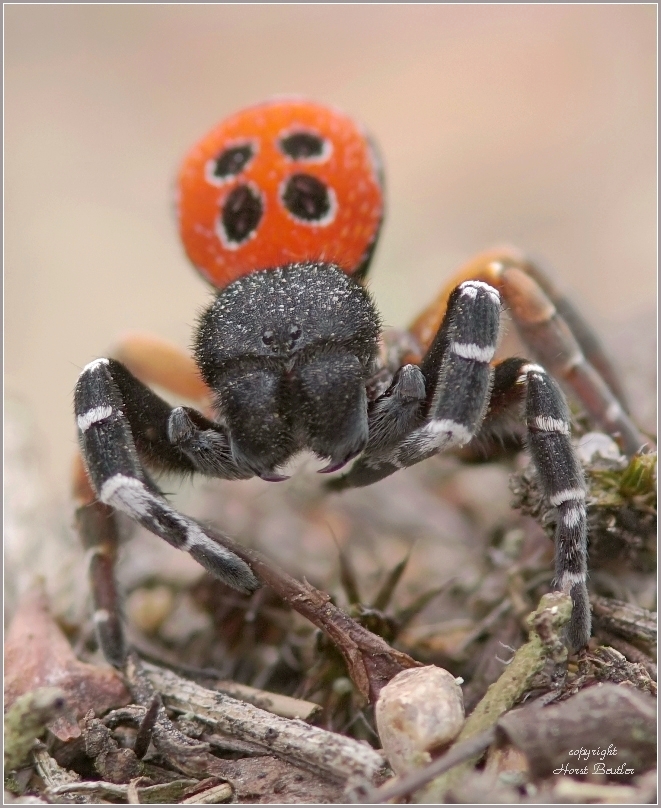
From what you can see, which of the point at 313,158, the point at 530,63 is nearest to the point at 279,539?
the point at 313,158

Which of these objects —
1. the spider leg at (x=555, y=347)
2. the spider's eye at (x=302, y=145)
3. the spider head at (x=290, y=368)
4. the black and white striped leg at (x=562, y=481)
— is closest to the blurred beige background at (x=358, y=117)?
the spider's eye at (x=302, y=145)

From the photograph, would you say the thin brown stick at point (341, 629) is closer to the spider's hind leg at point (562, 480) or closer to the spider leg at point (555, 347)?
the spider's hind leg at point (562, 480)

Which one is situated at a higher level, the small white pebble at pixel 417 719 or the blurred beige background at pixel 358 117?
the blurred beige background at pixel 358 117

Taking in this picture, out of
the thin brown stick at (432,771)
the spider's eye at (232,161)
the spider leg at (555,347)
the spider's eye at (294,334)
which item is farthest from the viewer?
the spider's eye at (232,161)

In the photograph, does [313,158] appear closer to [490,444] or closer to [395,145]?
[490,444]

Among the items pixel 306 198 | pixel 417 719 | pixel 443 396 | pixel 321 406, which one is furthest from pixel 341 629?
pixel 306 198

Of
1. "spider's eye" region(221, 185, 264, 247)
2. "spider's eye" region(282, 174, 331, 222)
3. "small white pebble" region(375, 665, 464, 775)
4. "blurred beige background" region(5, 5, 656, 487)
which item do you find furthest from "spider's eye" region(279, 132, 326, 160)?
"blurred beige background" region(5, 5, 656, 487)
